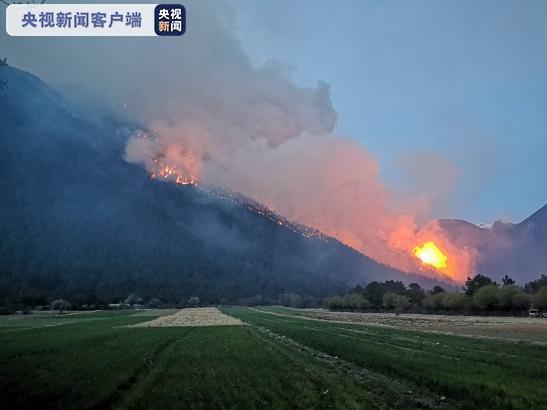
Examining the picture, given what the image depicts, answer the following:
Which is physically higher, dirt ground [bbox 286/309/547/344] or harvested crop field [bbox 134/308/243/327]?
harvested crop field [bbox 134/308/243/327]

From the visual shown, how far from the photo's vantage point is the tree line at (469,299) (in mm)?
107625

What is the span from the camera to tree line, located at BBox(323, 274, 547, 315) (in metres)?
108

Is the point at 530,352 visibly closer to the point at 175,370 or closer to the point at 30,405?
the point at 175,370

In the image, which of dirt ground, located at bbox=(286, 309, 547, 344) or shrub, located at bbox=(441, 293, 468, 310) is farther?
shrub, located at bbox=(441, 293, 468, 310)

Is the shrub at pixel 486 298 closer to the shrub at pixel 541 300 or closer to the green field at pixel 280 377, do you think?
the shrub at pixel 541 300

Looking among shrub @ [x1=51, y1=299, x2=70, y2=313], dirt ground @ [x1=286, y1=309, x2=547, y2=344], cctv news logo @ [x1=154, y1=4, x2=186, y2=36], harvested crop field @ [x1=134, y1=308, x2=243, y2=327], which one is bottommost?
dirt ground @ [x1=286, y1=309, x2=547, y2=344]

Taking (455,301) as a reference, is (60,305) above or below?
above

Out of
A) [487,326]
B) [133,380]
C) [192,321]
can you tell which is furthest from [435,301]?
[133,380]

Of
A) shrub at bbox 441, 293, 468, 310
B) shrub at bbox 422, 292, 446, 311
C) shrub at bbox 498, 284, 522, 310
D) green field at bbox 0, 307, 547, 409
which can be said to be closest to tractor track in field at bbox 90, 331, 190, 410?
green field at bbox 0, 307, 547, 409

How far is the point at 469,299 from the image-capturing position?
121562mm

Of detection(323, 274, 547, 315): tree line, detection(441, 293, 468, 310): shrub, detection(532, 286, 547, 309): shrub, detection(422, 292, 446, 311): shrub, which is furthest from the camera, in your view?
detection(422, 292, 446, 311): shrub

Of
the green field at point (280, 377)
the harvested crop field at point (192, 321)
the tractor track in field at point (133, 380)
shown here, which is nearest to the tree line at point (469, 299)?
the harvested crop field at point (192, 321)

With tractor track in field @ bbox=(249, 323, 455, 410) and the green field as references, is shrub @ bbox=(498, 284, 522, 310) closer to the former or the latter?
the green field

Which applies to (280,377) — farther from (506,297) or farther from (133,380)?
(506,297)
